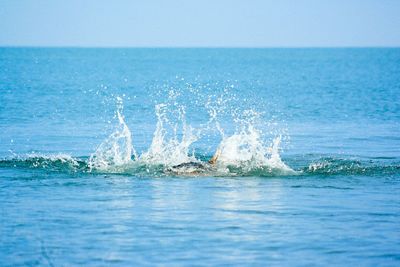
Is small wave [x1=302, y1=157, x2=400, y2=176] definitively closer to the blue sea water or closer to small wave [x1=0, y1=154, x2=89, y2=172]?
the blue sea water

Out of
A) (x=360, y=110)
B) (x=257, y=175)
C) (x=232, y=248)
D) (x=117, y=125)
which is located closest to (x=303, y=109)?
(x=360, y=110)

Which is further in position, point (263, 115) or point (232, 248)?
point (263, 115)

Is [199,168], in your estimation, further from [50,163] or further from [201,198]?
[50,163]

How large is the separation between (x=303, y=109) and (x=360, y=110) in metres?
3.49

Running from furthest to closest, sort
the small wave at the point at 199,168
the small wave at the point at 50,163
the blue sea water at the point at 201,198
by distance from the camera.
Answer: the small wave at the point at 50,163, the small wave at the point at 199,168, the blue sea water at the point at 201,198

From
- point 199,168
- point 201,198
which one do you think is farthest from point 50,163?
point 201,198

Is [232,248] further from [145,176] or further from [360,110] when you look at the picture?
[360,110]

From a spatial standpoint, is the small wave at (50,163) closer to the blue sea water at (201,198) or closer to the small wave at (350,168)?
the blue sea water at (201,198)

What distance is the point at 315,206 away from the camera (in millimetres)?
18844

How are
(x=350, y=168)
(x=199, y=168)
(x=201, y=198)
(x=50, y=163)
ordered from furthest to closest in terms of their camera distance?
(x=50, y=163), (x=350, y=168), (x=199, y=168), (x=201, y=198)

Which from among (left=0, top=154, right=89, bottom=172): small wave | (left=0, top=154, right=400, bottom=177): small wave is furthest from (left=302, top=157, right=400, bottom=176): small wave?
(left=0, top=154, right=89, bottom=172): small wave

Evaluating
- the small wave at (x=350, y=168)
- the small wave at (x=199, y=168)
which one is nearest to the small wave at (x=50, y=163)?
the small wave at (x=199, y=168)

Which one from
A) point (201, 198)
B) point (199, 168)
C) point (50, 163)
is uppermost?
point (199, 168)

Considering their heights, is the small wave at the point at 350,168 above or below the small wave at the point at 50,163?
above
